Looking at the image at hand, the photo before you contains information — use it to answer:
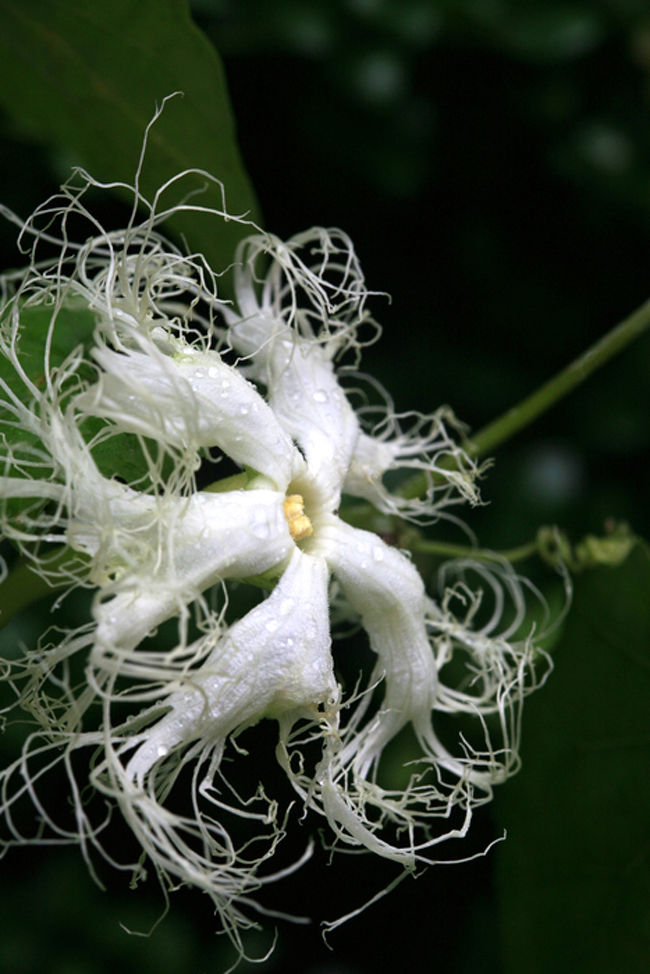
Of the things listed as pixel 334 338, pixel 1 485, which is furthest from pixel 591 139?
pixel 1 485

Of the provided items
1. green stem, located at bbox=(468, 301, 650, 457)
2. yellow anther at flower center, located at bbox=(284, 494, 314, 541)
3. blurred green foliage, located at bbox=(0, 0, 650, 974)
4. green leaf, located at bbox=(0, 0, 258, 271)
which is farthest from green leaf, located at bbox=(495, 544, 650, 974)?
green leaf, located at bbox=(0, 0, 258, 271)

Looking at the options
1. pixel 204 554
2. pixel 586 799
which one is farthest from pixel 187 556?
pixel 586 799

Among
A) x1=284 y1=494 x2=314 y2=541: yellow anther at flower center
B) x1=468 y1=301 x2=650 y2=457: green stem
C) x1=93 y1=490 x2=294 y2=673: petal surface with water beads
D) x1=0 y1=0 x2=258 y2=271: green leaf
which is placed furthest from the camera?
x1=468 y1=301 x2=650 y2=457: green stem

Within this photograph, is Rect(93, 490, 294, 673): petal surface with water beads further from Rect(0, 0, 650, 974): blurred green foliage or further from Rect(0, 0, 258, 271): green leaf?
Rect(0, 0, 650, 974): blurred green foliage

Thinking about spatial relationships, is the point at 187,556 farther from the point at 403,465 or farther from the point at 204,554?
the point at 403,465

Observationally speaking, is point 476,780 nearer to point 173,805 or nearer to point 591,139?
point 173,805

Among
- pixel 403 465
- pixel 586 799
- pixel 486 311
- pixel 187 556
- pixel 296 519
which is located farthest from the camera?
pixel 486 311

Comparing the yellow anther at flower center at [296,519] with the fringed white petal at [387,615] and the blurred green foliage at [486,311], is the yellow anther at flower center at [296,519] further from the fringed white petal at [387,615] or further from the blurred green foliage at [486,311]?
the blurred green foliage at [486,311]
